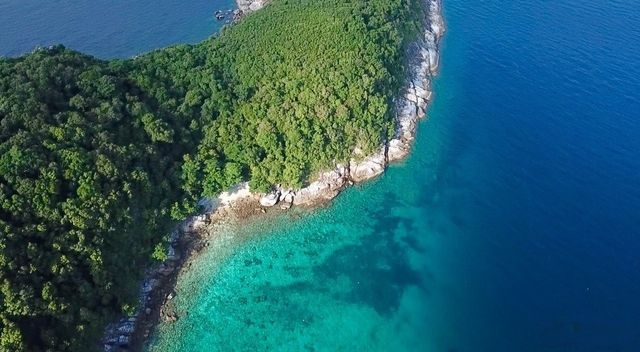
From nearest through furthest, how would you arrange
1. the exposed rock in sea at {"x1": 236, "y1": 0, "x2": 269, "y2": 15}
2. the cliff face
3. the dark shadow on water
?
the dark shadow on water
the cliff face
the exposed rock in sea at {"x1": 236, "y1": 0, "x2": 269, "y2": 15}

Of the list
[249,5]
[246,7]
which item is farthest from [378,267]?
[249,5]

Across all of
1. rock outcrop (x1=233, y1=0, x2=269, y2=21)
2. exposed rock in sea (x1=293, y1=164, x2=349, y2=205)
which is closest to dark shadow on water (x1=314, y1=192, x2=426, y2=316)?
exposed rock in sea (x1=293, y1=164, x2=349, y2=205)

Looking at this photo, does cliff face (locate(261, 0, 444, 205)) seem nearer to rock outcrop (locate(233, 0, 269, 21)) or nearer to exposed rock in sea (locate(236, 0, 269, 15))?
exposed rock in sea (locate(236, 0, 269, 15))

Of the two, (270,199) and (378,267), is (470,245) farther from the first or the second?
(270,199)

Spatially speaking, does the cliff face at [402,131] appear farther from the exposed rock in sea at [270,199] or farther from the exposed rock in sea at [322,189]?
the exposed rock in sea at [270,199]

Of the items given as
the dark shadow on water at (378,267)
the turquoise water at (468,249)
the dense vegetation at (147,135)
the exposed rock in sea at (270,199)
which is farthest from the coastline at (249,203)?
the dark shadow on water at (378,267)

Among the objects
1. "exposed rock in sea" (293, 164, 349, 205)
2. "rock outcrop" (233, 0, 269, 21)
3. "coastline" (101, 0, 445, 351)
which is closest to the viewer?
"coastline" (101, 0, 445, 351)
